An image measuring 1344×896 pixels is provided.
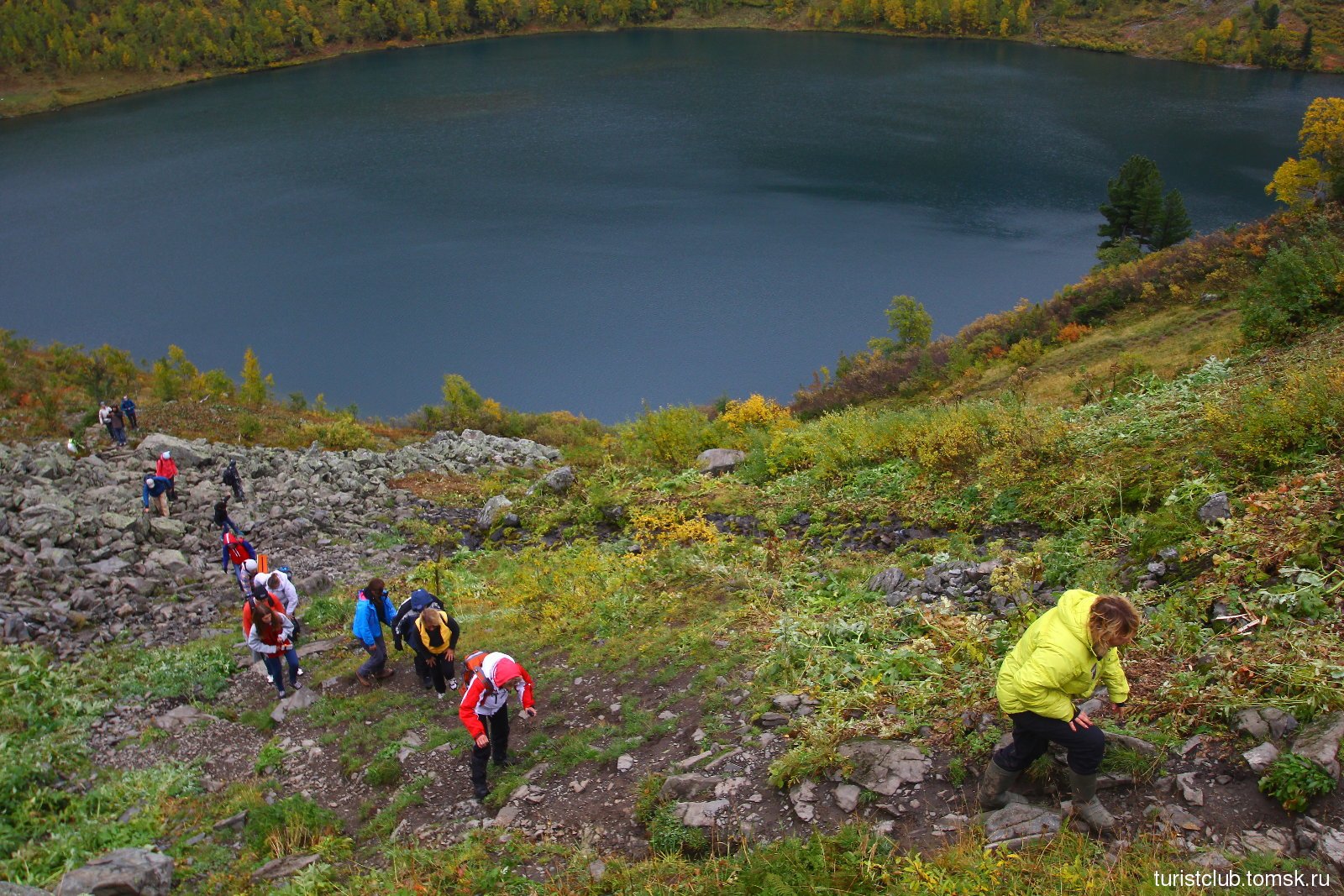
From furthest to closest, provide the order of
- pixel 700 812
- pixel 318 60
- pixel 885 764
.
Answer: pixel 318 60, pixel 700 812, pixel 885 764

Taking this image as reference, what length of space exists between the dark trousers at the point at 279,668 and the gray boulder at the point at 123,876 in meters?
3.44

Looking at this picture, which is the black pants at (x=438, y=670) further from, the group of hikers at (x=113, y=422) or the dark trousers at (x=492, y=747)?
the group of hikers at (x=113, y=422)

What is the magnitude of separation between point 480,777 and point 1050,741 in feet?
16.8

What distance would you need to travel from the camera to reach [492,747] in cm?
888

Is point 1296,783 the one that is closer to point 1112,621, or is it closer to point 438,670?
point 1112,621

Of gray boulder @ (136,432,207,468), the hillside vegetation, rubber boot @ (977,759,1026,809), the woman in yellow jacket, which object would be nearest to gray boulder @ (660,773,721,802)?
rubber boot @ (977,759,1026,809)

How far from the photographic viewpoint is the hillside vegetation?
387 feet

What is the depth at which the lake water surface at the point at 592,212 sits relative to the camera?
58.0 metres

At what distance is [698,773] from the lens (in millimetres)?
7789

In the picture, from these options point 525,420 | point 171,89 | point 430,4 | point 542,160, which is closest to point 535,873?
point 525,420

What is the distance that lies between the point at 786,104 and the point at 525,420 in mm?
76626

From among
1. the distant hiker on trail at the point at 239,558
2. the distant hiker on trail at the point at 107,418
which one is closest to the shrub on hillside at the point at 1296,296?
the distant hiker on trail at the point at 239,558

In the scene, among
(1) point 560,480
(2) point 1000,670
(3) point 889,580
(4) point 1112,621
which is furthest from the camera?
(1) point 560,480

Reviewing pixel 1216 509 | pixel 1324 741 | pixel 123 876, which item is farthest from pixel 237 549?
pixel 1324 741
